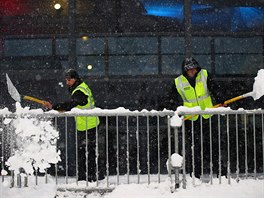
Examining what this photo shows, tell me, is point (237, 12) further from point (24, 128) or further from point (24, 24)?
point (24, 128)

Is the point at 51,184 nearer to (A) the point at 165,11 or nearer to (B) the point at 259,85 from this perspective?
(B) the point at 259,85

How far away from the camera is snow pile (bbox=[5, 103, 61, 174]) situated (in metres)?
6.83

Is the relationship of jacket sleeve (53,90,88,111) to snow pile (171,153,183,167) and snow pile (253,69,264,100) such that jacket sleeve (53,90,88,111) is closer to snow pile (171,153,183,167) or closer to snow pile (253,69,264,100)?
snow pile (171,153,183,167)

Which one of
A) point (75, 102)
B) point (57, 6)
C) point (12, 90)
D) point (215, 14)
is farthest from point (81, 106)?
point (215, 14)

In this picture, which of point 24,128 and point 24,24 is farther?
point 24,24

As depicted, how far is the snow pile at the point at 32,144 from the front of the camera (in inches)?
269

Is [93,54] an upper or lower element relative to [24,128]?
upper

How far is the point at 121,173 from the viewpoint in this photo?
9055mm

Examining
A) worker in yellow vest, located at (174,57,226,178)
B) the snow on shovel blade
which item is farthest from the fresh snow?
the snow on shovel blade

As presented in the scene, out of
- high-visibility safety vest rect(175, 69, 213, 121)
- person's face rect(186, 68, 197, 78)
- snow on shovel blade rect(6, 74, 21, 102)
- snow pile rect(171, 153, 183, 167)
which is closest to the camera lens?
snow pile rect(171, 153, 183, 167)

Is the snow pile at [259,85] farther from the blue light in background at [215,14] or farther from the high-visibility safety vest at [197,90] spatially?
the blue light in background at [215,14]

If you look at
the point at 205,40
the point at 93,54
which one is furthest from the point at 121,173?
the point at 205,40

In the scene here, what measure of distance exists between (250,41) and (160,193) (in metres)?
3.93

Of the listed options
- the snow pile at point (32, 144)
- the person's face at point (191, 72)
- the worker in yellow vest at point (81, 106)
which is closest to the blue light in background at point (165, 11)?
the person's face at point (191, 72)
